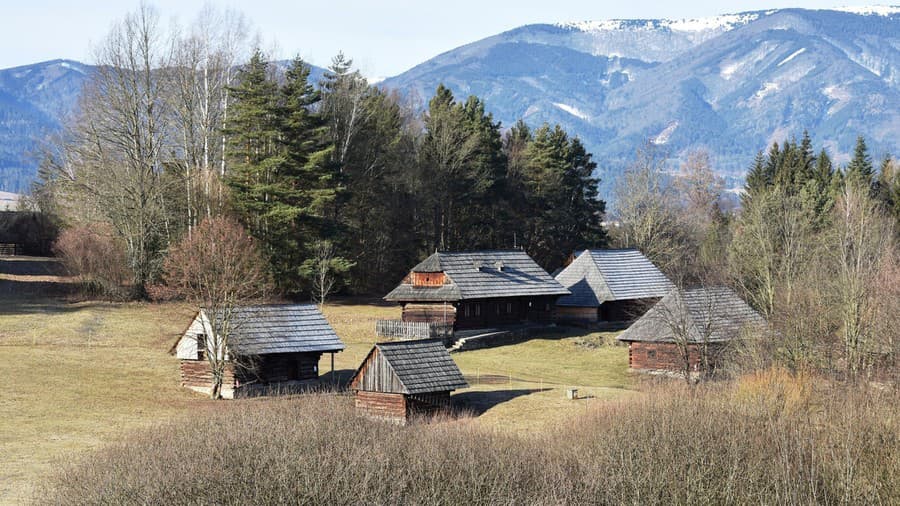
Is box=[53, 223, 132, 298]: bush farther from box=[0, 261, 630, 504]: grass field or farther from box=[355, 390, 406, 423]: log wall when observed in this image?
box=[355, 390, 406, 423]: log wall

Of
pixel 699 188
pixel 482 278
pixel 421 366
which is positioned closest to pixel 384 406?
pixel 421 366

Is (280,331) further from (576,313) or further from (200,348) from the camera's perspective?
(576,313)

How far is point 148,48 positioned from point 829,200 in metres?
49.9

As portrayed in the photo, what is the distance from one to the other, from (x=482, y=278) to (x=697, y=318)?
16696 millimetres

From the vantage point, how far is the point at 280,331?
42.3m

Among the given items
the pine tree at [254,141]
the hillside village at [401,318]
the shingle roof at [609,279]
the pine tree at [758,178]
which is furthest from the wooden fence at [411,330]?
the pine tree at [758,178]

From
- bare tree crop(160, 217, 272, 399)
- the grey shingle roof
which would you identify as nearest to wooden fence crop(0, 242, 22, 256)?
bare tree crop(160, 217, 272, 399)

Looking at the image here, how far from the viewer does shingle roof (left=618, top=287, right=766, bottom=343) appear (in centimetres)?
4603

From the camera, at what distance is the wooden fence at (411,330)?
5588 centimetres

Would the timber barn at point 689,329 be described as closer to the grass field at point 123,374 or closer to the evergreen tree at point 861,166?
the grass field at point 123,374

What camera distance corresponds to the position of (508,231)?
8144cm

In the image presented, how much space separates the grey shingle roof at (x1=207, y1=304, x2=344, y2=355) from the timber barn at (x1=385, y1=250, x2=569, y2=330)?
15.3 m

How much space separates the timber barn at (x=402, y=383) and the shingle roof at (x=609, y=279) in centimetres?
2887

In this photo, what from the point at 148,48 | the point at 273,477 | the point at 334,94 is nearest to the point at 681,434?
the point at 273,477
